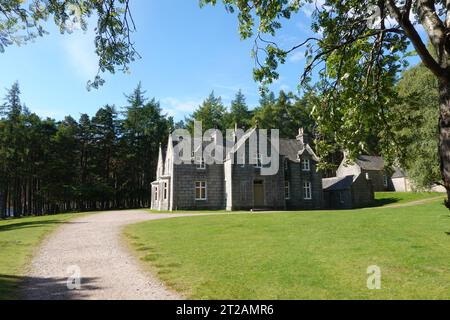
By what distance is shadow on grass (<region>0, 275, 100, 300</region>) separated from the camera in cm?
712

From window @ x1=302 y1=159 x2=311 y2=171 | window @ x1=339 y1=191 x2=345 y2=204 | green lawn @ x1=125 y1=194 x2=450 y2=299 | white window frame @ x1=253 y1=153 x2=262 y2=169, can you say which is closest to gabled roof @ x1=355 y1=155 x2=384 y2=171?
window @ x1=339 y1=191 x2=345 y2=204

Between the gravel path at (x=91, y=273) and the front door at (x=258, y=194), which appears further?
the front door at (x=258, y=194)

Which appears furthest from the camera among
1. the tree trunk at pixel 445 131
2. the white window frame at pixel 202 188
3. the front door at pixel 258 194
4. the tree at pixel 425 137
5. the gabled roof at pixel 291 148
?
the gabled roof at pixel 291 148

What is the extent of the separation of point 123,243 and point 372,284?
31.8 ft

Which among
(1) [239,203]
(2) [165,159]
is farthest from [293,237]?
(2) [165,159]

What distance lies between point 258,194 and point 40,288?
30321 mm

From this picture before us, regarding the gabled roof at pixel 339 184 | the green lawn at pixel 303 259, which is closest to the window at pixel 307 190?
the gabled roof at pixel 339 184

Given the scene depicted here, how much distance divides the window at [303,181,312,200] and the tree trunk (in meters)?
35.5

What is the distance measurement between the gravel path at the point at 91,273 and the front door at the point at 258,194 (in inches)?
920

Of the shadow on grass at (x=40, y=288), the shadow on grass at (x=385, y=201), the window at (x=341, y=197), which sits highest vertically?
the window at (x=341, y=197)

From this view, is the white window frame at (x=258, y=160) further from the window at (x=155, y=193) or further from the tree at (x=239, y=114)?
the tree at (x=239, y=114)

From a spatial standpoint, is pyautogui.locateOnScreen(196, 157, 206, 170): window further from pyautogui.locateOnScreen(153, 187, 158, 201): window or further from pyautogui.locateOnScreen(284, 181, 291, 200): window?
pyautogui.locateOnScreen(284, 181, 291, 200): window

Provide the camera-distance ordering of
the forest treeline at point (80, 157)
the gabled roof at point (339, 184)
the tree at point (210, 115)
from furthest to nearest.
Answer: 1. the tree at point (210, 115)
2. the forest treeline at point (80, 157)
3. the gabled roof at point (339, 184)

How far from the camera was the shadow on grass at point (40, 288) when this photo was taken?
7.12 metres
